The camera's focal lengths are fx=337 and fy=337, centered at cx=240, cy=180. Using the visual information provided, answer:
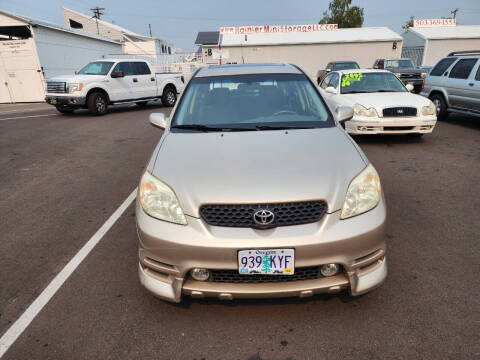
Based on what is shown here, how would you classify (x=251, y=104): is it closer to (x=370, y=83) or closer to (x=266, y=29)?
(x=370, y=83)

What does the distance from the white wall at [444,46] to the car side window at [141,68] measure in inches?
1154

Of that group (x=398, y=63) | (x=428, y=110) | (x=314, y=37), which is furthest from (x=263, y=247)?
(x=314, y=37)

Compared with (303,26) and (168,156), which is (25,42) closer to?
(168,156)

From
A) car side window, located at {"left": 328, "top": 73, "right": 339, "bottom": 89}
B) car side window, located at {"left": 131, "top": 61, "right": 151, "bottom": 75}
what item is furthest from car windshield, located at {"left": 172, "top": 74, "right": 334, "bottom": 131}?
car side window, located at {"left": 131, "top": 61, "right": 151, "bottom": 75}

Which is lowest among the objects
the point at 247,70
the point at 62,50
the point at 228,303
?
the point at 228,303

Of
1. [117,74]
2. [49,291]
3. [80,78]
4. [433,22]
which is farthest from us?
[433,22]

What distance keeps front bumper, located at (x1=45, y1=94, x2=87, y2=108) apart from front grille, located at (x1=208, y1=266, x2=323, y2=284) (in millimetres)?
11447

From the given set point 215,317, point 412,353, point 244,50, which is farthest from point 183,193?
point 244,50

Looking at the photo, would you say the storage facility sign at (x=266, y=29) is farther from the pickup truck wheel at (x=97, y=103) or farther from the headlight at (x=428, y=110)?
the headlight at (x=428, y=110)

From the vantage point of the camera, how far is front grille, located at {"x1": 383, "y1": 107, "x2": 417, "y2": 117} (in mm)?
6824

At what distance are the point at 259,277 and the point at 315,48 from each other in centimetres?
3306

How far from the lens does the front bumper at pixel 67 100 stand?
11578mm

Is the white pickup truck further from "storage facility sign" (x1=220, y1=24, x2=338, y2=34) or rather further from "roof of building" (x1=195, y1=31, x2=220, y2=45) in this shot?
"roof of building" (x1=195, y1=31, x2=220, y2=45)

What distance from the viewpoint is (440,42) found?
106ft
